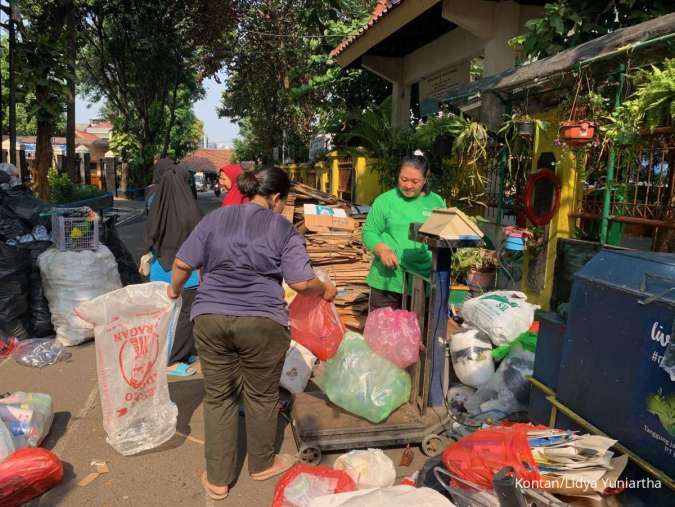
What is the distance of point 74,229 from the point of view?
5168 millimetres

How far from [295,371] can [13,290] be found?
3076 mm

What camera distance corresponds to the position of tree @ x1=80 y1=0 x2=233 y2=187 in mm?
18281

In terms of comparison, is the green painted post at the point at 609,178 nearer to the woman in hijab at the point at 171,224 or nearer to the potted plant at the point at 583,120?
the potted plant at the point at 583,120

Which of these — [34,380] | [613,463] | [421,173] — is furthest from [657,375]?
[34,380]

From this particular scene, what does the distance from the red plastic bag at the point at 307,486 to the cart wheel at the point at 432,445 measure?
0.79m

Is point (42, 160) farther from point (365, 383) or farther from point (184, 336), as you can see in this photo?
point (365, 383)

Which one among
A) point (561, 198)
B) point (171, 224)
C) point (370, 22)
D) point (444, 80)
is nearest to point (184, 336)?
point (171, 224)

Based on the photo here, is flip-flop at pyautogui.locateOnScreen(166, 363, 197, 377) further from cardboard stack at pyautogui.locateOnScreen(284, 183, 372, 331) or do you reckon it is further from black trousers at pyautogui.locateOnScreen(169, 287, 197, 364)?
cardboard stack at pyautogui.locateOnScreen(284, 183, 372, 331)

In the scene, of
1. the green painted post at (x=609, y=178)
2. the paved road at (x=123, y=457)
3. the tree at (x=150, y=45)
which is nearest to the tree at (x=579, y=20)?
the green painted post at (x=609, y=178)

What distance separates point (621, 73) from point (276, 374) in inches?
135

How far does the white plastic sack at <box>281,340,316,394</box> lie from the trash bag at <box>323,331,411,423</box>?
0.64 m

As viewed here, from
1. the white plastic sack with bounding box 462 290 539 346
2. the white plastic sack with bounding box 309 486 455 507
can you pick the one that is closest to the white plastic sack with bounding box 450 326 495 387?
the white plastic sack with bounding box 462 290 539 346

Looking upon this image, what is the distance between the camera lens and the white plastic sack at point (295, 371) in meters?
3.92

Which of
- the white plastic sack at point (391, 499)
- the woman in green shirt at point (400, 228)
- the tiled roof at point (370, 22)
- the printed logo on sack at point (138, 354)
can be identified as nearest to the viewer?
Answer: the white plastic sack at point (391, 499)
